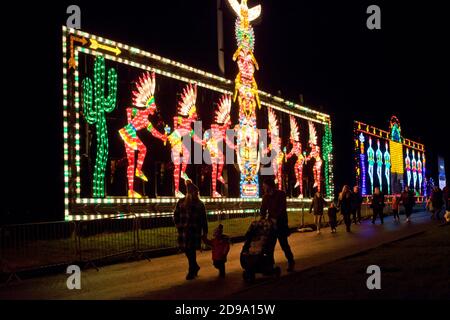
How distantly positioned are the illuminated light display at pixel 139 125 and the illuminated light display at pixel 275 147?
1052 cm

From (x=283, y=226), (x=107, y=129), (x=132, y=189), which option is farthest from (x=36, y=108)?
(x=283, y=226)

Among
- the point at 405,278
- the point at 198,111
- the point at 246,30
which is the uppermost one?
the point at 246,30

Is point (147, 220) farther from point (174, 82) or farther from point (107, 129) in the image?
point (174, 82)

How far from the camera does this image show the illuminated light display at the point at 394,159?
156 feet

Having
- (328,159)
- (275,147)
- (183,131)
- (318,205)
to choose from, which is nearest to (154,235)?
(183,131)

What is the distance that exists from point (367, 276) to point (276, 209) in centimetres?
203

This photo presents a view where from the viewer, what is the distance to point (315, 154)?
38281 millimetres

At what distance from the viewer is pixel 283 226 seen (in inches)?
450

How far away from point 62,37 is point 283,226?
37.5 feet

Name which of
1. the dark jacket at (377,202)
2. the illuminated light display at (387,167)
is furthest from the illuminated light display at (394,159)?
the dark jacket at (377,202)

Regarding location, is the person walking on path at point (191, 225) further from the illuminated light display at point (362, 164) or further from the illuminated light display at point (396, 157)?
the illuminated light display at point (396, 157)

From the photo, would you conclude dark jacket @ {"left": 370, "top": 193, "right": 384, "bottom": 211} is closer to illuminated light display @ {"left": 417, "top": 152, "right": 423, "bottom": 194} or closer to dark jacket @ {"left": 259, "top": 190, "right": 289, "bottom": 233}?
dark jacket @ {"left": 259, "top": 190, "right": 289, "bottom": 233}

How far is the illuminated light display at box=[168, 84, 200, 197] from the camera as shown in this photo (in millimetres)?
24234

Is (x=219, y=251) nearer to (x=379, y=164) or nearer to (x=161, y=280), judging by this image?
(x=161, y=280)
